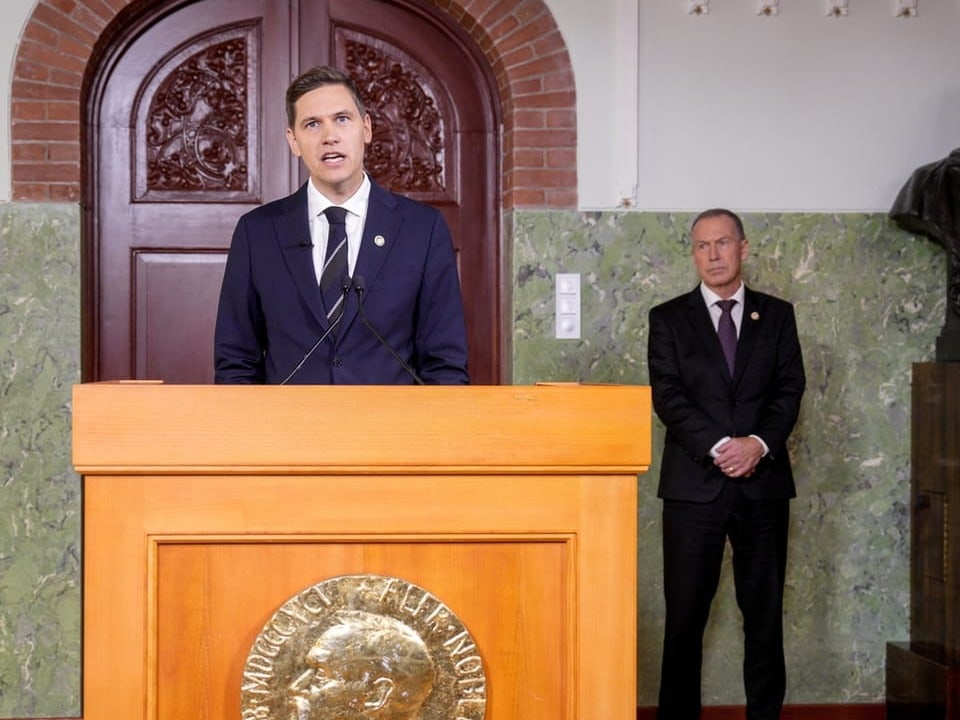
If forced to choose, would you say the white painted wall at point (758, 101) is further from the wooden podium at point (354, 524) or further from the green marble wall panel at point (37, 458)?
the wooden podium at point (354, 524)

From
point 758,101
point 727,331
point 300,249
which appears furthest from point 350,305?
point 758,101

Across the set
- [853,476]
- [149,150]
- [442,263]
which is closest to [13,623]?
[149,150]

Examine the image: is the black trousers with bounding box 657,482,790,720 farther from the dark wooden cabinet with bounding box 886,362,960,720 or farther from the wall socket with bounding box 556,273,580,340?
the wall socket with bounding box 556,273,580,340

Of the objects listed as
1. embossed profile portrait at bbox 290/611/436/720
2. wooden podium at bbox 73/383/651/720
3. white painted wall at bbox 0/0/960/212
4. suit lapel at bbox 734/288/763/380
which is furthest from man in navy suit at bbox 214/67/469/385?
white painted wall at bbox 0/0/960/212

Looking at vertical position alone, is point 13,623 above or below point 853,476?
below

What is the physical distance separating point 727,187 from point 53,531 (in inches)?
108

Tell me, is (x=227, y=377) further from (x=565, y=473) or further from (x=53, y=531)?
(x=53, y=531)

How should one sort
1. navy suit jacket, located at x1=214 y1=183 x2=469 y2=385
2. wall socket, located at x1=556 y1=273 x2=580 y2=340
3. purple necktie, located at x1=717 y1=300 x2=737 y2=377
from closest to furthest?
navy suit jacket, located at x1=214 y1=183 x2=469 y2=385, purple necktie, located at x1=717 y1=300 x2=737 y2=377, wall socket, located at x1=556 y1=273 x2=580 y2=340

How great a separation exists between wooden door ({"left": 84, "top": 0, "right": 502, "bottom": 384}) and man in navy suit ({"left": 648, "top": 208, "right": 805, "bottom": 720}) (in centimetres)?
133

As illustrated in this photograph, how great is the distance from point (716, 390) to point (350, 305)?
2.23 meters

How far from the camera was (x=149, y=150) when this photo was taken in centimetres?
450

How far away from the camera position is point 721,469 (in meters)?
4.03

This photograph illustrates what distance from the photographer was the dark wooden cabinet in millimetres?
4273

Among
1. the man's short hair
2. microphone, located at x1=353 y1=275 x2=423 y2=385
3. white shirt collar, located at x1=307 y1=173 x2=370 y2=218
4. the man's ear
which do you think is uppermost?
the man's short hair
